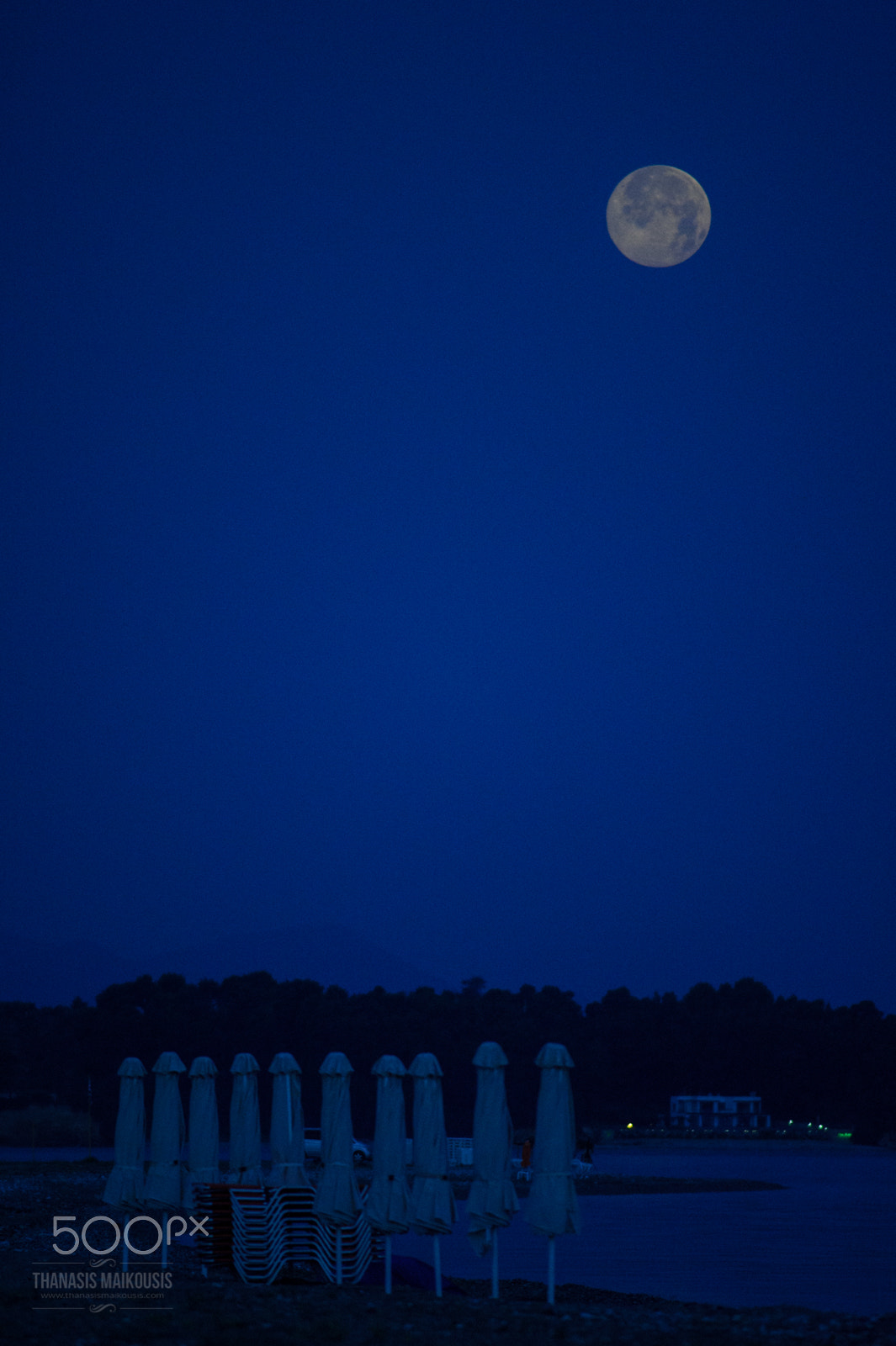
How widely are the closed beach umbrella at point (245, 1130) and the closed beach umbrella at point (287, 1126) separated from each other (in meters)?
0.45

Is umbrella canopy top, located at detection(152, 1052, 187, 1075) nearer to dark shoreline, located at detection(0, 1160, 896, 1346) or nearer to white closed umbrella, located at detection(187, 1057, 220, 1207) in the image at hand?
white closed umbrella, located at detection(187, 1057, 220, 1207)

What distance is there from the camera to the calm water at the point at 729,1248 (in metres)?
19.3

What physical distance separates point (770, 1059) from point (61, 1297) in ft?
344

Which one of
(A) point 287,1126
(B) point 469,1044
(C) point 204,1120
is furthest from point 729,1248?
(B) point 469,1044

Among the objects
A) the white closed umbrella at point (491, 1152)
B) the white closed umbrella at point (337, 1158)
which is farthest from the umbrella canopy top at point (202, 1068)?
the white closed umbrella at point (491, 1152)

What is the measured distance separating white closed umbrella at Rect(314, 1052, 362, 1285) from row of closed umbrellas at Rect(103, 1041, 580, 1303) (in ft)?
0.05

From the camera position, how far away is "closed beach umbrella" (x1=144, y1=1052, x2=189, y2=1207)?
58.3ft

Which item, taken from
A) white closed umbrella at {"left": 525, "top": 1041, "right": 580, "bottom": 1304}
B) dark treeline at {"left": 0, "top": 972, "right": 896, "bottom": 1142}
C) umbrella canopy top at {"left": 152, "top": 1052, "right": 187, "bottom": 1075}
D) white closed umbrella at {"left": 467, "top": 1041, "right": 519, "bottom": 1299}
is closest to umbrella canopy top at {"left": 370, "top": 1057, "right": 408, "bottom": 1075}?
white closed umbrella at {"left": 467, "top": 1041, "right": 519, "bottom": 1299}

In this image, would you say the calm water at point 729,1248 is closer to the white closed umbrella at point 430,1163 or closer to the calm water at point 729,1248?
the calm water at point 729,1248

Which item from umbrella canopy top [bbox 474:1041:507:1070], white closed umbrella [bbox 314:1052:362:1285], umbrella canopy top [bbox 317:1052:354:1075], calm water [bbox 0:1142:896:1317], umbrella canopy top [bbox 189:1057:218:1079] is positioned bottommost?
calm water [bbox 0:1142:896:1317]

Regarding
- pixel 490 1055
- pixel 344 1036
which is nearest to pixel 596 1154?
pixel 344 1036

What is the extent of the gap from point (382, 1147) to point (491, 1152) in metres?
1.44

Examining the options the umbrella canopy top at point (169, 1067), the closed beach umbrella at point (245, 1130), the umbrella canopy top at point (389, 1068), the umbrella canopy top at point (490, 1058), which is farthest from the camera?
the closed beach umbrella at point (245, 1130)

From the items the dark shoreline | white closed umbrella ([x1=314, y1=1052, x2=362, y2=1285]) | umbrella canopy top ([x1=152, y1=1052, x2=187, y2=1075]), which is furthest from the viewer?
umbrella canopy top ([x1=152, y1=1052, x2=187, y2=1075])
